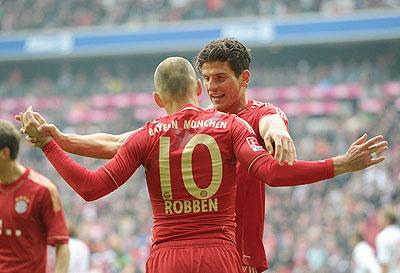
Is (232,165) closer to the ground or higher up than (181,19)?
closer to the ground

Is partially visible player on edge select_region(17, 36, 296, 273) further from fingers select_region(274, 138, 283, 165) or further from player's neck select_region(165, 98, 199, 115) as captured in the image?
fingers select_region(274, 138, 283, 165)

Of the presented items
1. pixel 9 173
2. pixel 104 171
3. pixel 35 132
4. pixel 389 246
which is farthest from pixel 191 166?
pixel 389 246

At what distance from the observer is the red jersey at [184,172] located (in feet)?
15.5

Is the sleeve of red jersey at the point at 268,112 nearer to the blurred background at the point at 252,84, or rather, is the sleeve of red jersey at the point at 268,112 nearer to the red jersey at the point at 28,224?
the red jersey at the point at 28,224

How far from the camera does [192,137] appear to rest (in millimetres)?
4773

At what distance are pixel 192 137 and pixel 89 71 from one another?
86.2 ft

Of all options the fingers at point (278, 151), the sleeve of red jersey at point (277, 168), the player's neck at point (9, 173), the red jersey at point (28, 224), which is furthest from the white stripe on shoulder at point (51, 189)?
the fingers at point (278, 151)

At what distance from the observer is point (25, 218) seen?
6.31m

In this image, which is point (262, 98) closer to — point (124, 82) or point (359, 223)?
point (124, 82)

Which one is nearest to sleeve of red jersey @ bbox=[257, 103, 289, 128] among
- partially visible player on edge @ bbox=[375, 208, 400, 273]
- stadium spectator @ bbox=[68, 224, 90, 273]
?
stadium spectator @ bbox=[68, 224, 90, 273]

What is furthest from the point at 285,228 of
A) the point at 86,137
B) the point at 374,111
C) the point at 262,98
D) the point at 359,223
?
the point at 86,137

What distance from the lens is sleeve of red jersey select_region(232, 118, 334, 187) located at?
4434mm

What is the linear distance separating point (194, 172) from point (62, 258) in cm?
207

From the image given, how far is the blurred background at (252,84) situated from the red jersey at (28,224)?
33.1ft
